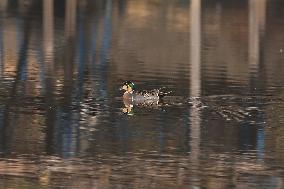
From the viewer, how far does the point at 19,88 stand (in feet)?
71.8

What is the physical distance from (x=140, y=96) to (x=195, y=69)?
5343mm

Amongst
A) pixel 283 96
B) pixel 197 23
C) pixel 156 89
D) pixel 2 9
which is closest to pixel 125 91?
pixel 156 89

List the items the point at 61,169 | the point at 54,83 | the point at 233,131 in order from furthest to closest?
1. the point at 54,83
2. the point at 233,131
3. the point at 61,169

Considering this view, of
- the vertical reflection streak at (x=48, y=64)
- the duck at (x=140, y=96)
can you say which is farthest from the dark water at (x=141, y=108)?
the duck at (x=140, y=96)

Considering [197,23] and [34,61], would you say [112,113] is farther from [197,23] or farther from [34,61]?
[197,23]

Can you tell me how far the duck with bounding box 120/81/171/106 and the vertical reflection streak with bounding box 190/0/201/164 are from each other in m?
0.76

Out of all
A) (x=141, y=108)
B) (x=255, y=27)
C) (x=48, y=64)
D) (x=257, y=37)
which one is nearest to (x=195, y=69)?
(x=48, y=64)

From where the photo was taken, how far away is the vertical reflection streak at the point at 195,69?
1668 cm

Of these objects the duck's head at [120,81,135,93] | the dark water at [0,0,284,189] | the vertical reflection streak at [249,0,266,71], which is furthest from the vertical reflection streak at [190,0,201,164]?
the vertical reflection streak at [249,0,266,71]

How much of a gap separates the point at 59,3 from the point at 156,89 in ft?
86.5

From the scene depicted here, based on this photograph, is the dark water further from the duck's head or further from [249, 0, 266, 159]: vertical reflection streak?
the duck's head

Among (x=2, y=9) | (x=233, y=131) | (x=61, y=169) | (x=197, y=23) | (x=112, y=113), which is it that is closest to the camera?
(x=61, y=169)

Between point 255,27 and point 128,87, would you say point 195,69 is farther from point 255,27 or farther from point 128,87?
point 255,27

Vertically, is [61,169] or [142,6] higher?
[142,6]
